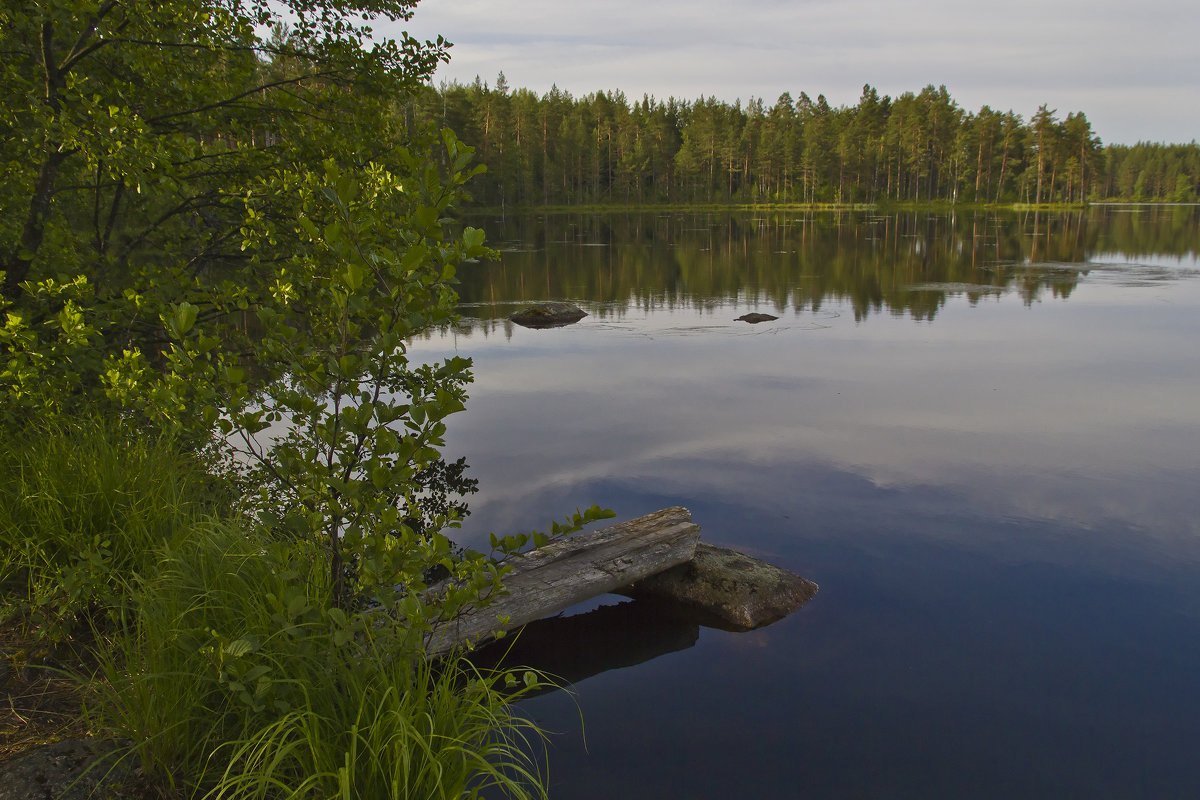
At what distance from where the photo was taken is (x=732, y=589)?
24.8ft

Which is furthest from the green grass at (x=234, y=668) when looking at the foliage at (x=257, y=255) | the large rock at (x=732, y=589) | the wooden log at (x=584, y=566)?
the large rock at (x=732, y=589)

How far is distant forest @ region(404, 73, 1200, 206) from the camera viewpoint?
4099 inches

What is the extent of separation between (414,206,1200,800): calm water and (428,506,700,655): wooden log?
729 millimetres

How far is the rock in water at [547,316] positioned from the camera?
24453 millimetres

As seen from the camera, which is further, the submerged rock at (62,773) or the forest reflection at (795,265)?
the forest reflection at (795,265)

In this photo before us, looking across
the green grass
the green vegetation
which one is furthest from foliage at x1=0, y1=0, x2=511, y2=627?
the green grass

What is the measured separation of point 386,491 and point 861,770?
419 cm

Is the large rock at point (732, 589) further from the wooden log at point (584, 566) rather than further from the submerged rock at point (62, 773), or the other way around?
the submerged rock at point (62, 773)

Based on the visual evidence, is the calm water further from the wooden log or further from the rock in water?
the rock in water

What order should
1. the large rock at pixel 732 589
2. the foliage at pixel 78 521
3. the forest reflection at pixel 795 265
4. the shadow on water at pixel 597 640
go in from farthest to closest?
1. the forest reflection at pixel 795 265
2. the large rock at pixel 732 589
3. the shadow on water at pixel 597 640
4. the foliage at pixel 78 521

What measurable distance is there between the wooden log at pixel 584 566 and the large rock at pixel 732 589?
10.7 inches

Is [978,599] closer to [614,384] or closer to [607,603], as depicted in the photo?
[607,603]

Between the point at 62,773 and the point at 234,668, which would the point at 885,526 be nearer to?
the point at 234,668

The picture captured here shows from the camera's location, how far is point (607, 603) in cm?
791
